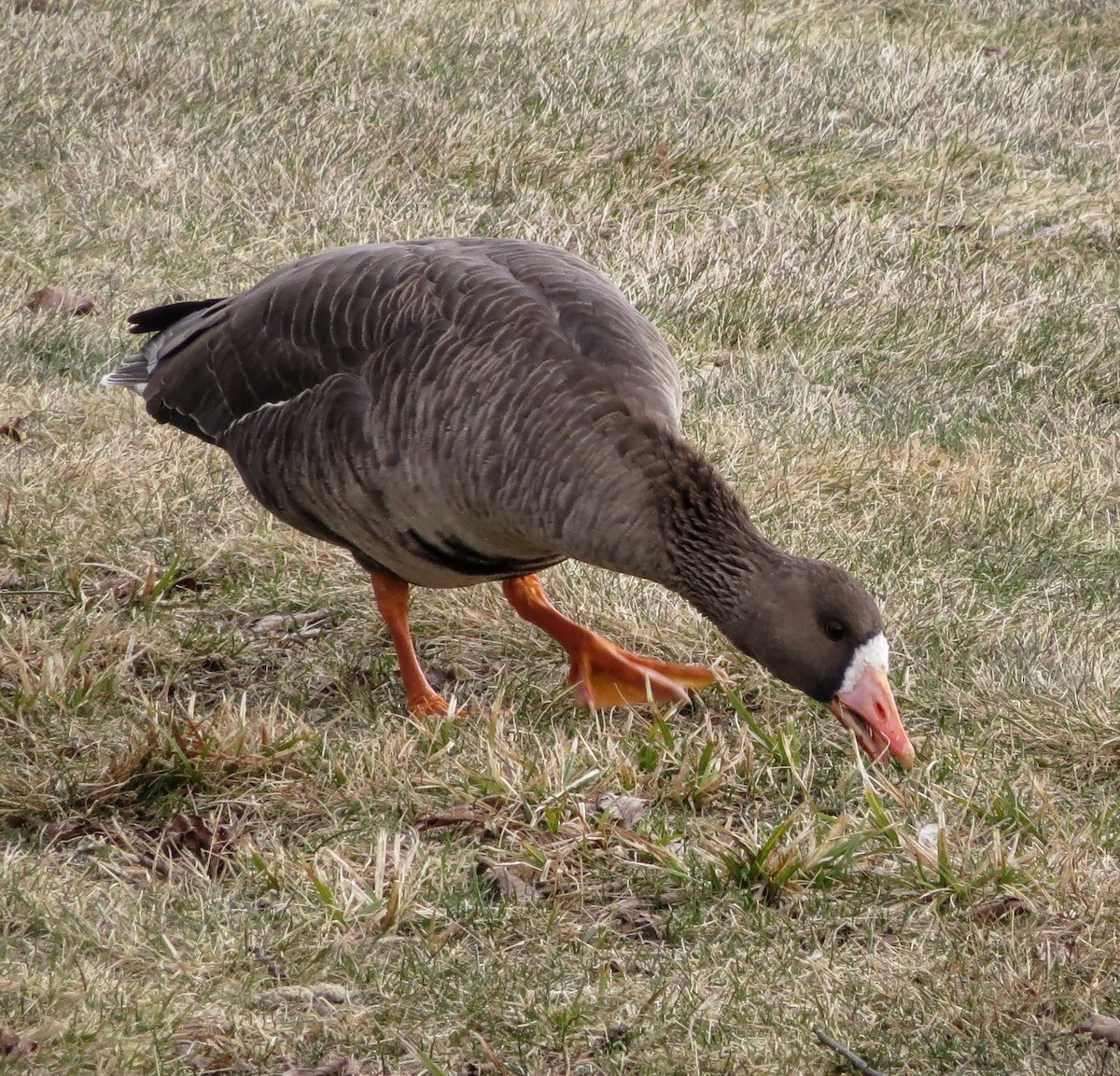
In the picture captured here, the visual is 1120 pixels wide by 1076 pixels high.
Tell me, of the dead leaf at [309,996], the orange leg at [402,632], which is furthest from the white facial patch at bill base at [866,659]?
the dead leaf at [309,996]

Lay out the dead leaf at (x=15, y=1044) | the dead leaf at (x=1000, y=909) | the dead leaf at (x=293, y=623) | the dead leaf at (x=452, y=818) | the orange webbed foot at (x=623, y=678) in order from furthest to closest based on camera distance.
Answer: the dead leaf at (x=293, y=623), the orange webbed foot at (x=623, y=678), the dead leaf at (x=452, y=818), the dead leaf at (x=1000, y=909), the dead leaf at (x=15, y=1044)

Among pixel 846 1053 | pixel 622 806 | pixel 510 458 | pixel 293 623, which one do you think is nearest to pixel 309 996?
pixel 622 806

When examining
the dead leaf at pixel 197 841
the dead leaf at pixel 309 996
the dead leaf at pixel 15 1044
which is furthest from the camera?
the dead leaf at pixel 197 841

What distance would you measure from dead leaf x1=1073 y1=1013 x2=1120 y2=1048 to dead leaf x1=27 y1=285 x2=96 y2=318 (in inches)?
221

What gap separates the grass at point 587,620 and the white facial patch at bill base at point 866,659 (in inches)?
12.7

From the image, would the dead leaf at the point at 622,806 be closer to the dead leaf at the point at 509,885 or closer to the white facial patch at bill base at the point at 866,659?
the dead leaf at the point at 509,885

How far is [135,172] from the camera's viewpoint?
854 cm

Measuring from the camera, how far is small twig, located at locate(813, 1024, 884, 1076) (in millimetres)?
2992

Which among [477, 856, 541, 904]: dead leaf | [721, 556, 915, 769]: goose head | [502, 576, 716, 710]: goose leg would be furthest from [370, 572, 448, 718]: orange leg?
[721, 556, 915, 769]: goose head

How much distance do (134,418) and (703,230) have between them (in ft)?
11.4

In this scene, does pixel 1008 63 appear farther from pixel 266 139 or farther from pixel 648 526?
pixel 648 526

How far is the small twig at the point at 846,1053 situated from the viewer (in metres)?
2.99

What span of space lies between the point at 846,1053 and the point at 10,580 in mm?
3285

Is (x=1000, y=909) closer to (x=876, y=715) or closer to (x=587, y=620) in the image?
(x=876, y=715)
